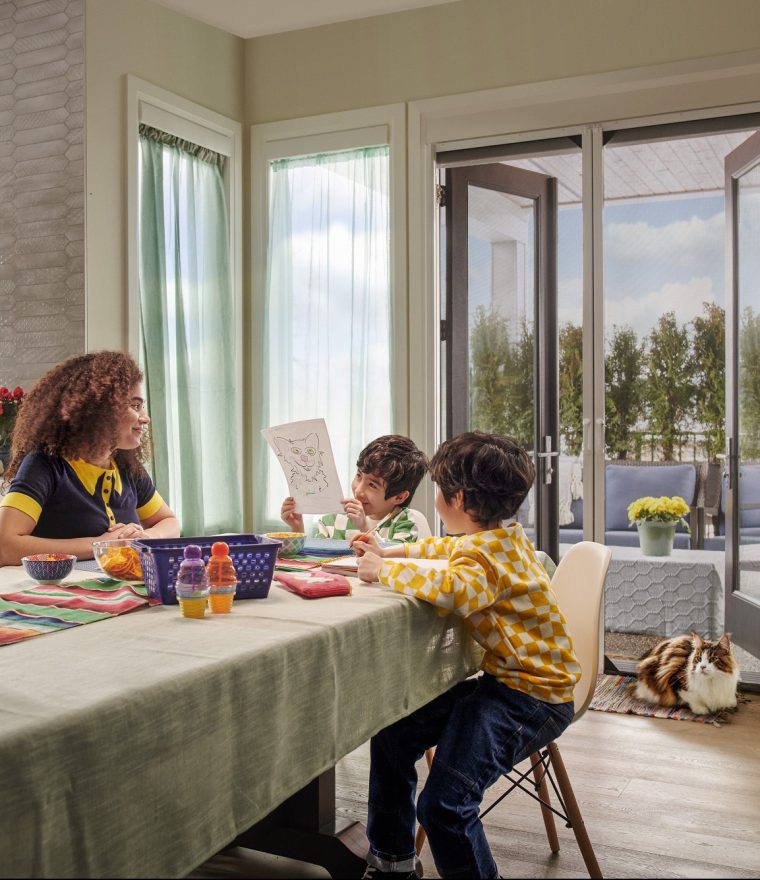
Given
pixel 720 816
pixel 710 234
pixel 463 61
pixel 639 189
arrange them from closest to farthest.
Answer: pixel 720 816 < pixel 463 61 < pixel 710 234 < pixel 639 189

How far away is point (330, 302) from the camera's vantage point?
4.16 m

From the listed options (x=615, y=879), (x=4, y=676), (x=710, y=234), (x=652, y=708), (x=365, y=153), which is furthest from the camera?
(x=710, y=234)

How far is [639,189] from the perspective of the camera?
5.26 m

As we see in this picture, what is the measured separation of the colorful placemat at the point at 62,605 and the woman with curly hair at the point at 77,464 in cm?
53

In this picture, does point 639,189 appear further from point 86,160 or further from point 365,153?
point 86,160

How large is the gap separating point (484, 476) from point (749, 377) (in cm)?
228

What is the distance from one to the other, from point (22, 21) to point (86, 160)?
670 millimetres

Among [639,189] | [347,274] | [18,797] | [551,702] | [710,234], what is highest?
[639,189]

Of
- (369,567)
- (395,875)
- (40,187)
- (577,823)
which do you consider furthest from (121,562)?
(40,187)

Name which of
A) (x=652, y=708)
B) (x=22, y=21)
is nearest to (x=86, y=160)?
(x=22, y=21)

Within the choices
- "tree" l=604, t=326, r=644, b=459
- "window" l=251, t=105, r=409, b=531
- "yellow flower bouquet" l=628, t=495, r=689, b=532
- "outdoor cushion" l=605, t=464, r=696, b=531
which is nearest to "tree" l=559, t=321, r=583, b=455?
"tree" l=604, t=326, r=644, b=459

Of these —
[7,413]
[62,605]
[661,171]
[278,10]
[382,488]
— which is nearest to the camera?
[62,605]

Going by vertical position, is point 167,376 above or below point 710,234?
below

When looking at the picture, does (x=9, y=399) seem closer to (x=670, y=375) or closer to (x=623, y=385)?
(x=623, y=385)
